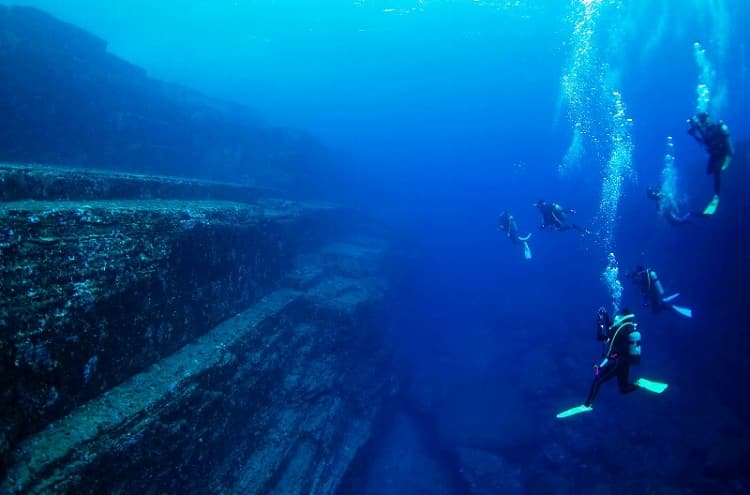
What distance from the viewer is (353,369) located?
42.3 feet

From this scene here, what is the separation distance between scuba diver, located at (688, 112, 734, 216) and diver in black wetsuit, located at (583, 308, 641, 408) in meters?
6.06

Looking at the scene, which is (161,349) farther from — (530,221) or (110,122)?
(530,221)

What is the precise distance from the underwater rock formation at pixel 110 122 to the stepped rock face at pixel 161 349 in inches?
320

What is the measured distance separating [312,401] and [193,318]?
455cm

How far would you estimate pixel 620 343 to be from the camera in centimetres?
603

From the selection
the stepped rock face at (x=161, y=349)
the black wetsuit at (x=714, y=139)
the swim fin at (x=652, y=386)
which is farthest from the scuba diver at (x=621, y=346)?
the stepped rock face at (x=161, y=349)

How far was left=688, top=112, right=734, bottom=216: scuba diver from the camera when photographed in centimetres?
910

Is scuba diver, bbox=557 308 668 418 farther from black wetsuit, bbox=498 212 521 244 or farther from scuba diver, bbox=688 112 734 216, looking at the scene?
black wetsuit, bbox=498 212 521 244

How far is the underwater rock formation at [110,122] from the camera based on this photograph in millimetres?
14289

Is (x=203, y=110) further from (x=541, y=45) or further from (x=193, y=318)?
(x=541, y=45)

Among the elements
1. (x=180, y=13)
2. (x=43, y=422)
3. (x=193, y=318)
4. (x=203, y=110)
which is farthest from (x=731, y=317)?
(x=180, y=13)

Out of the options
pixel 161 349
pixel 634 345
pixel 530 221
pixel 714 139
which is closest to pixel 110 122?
pixel 161 349

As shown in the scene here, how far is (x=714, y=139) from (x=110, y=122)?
895 inches

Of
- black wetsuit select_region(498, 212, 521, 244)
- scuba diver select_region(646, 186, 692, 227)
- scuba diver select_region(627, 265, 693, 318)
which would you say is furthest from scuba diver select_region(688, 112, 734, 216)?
black wetsuit select_region(498, 212, 521, 244)
